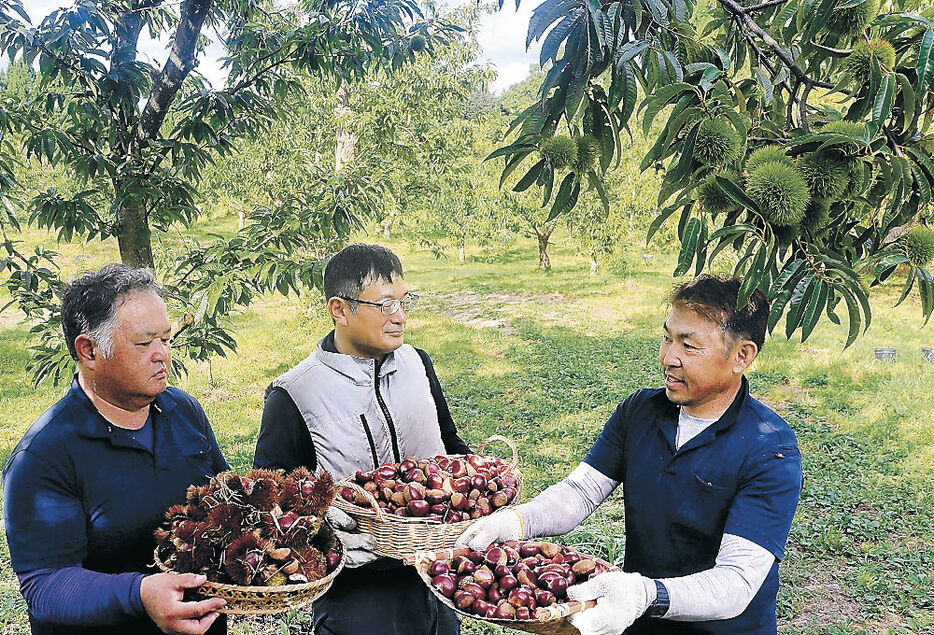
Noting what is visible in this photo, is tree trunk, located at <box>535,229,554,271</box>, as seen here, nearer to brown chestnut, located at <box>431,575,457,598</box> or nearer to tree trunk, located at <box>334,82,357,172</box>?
tree trunk, located at <box>334,82,357,172</box>

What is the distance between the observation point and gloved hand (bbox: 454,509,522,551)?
7.39ft

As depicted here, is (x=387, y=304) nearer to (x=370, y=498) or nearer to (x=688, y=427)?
(x=370, y=498)

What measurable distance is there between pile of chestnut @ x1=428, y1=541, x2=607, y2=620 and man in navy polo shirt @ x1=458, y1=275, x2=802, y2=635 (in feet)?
0.27

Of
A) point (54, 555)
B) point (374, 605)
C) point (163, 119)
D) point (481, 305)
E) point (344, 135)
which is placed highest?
point (344, 135)

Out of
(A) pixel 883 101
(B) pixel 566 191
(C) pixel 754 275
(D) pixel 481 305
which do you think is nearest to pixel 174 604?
(B) pixel 566 191

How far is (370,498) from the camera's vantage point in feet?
7.33

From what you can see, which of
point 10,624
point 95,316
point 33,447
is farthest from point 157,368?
point 10,624

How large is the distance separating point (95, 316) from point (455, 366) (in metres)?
8.89

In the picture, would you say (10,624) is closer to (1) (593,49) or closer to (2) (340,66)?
(2) (340,66)

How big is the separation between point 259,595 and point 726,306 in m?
1.48

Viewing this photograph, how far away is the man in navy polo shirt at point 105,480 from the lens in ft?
6.06

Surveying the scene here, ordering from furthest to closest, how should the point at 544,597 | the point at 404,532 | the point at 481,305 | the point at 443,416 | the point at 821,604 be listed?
1. the point at 481,305
2. the point at 821,604
3. the point at 443,416
4. the point at 404,532
5. the point at 544,597

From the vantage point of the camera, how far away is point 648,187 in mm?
15969

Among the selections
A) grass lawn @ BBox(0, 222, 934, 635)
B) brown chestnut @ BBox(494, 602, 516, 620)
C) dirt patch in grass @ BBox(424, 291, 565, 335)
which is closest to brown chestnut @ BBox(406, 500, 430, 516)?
brown chestnut @ BBox(494, 602, 516, 620)
